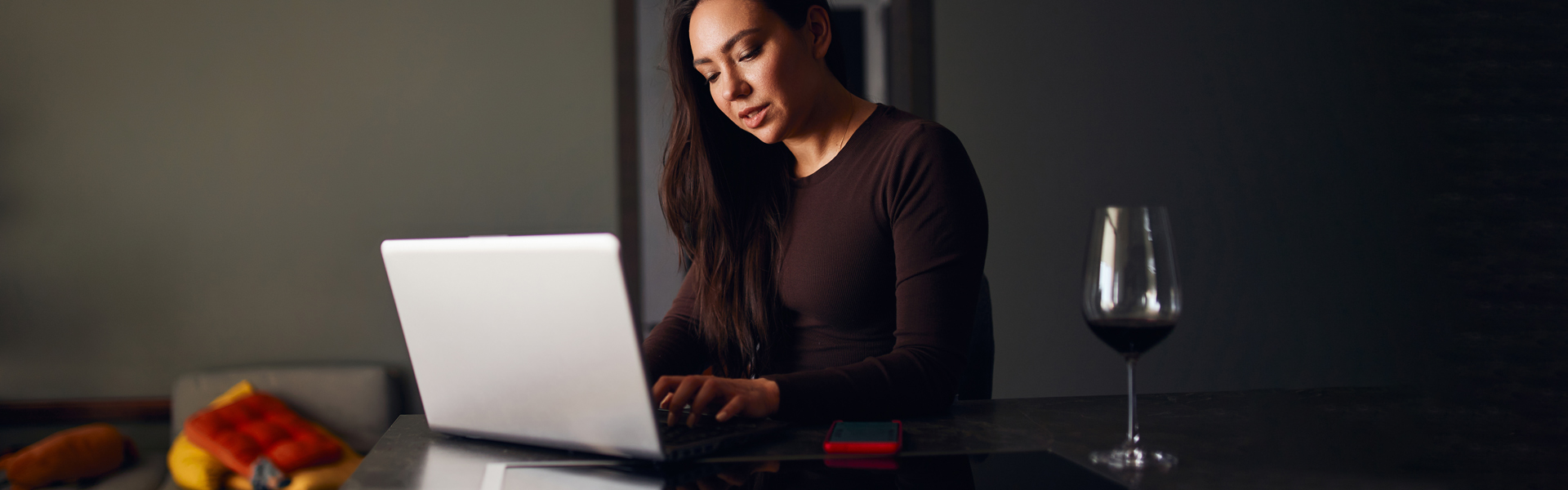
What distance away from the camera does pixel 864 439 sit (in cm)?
79

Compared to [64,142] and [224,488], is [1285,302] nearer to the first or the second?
[224,488]

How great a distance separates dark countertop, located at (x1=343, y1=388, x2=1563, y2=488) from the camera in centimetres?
69

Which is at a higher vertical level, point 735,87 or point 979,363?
point 735,87

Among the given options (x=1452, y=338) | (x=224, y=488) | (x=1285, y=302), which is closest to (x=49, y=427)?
(x=224, y=488)

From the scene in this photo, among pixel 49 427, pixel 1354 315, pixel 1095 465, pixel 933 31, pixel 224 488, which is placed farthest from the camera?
pixel 1354 315

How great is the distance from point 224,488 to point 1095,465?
2462 millimetres

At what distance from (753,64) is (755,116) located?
76mm

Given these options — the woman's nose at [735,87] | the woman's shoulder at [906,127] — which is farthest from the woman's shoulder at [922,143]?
the woman's nose at [735,87]

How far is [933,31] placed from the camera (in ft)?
9.94

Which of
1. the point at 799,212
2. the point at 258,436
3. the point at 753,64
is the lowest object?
the point at 258,436

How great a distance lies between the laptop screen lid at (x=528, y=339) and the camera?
0.69 meters

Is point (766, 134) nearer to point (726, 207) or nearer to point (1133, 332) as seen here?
point (726, 207)

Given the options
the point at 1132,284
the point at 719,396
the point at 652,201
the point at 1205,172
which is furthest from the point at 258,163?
the point at 1205,172

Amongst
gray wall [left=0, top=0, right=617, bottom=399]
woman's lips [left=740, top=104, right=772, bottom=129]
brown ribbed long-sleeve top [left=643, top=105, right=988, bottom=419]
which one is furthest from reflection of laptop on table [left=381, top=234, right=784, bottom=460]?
gray wall [left=0, top=0, right=617, bottom=399]
